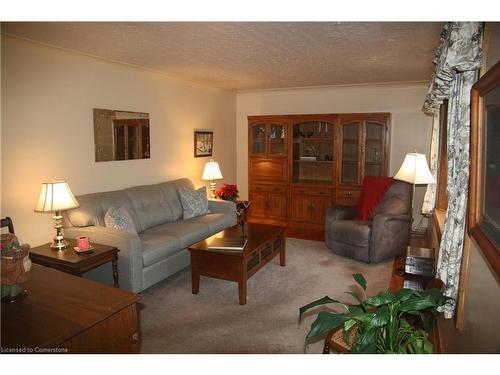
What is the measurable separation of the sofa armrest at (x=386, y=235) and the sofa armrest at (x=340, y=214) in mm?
535

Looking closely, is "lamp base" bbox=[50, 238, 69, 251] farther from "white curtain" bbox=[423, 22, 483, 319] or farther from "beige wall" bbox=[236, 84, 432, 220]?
"beige wall" bbox=[236, 84, 432, 220]

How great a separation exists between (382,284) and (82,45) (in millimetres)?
3730

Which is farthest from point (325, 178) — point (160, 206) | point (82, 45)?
point (82, 45)

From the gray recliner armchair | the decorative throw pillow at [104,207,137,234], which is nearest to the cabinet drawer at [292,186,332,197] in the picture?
the gray recliner armchair

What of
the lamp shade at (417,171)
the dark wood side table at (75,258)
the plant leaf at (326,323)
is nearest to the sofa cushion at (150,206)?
the dark wood side table at (75,258)

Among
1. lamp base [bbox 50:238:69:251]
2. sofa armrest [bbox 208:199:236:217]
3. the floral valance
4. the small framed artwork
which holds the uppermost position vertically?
the floral valance

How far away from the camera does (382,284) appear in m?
3.60

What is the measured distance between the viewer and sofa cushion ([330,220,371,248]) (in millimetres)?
4203

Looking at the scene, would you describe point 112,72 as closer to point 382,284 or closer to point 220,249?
point 220,249

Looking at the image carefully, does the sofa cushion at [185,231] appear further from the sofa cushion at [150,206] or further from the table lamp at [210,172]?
the table lamp at [210,172]

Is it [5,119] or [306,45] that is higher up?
[306,45]

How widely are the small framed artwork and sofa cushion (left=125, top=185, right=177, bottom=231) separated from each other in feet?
4.04

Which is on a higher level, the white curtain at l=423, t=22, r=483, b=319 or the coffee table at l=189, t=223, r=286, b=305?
the white curtain at l=423, t=22, r=483, b=319

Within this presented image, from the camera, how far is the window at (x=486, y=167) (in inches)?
49.5
